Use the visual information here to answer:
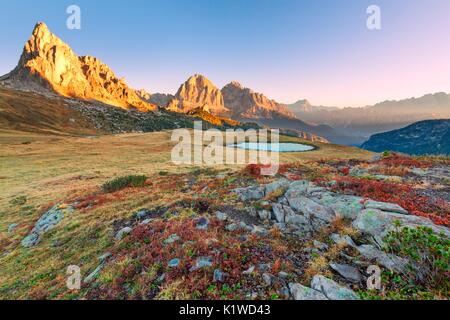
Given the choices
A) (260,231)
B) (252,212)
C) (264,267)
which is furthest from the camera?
(252,212)

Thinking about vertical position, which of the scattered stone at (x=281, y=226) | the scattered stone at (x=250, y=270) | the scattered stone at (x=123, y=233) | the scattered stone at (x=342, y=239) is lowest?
the scattered stone at (x=123, y=233)

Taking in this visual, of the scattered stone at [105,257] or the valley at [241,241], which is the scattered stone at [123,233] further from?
the scattered stone at [105,257]

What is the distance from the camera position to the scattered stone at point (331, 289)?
5781 mm

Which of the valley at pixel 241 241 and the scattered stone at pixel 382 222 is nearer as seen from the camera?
the valley at pixel 241 241

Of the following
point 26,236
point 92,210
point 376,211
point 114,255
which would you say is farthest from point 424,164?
point 26,236

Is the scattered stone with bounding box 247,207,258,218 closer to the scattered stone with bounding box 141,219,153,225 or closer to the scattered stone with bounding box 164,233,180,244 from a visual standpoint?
the scattered stone with bounding box 164,233,180,244

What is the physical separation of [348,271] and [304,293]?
1867 mm

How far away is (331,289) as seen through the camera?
596 cm

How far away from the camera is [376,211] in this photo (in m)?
8.74

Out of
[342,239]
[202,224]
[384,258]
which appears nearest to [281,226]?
[342,239]

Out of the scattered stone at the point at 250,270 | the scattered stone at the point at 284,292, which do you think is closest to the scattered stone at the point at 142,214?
the scattered stone at the point at 250,270

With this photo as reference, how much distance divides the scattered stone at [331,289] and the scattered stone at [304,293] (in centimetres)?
18

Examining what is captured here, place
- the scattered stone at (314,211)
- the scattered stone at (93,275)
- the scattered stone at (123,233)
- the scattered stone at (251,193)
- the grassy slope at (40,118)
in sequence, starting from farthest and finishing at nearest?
1. the grassy slope at (40,118)
2. the scattered stone at (251,193)
3. the scattered stone at (123,233)
4. the scattered stone at (314,211)
5. the scattered stone at (93,275)

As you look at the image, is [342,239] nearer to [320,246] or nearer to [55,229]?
[320,246]
